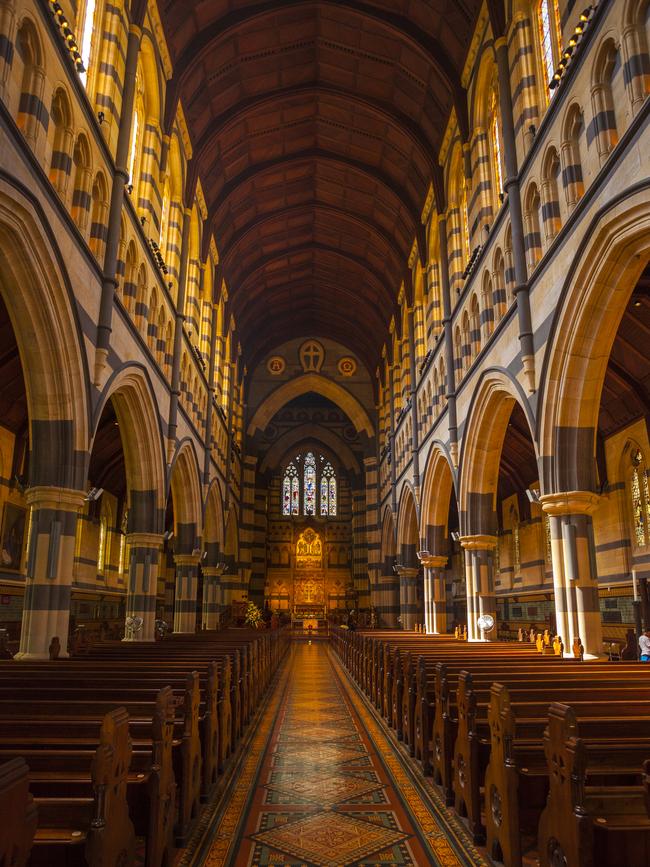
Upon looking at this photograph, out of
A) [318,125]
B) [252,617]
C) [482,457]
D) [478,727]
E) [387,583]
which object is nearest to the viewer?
[478,727]

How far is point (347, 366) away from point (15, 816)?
3613 centimetres

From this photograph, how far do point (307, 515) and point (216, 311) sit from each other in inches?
788

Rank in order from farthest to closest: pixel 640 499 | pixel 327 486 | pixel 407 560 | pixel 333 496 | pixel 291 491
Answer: pixel 327 486, pixel 333 496, pixel 291 491, pixel 407 560, pixel 640 499

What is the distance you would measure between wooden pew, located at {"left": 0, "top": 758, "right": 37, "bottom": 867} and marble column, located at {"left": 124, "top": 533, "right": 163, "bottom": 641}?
13.8 metres

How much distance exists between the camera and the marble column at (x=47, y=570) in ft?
33.3

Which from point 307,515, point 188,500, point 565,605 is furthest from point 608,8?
point 307,515

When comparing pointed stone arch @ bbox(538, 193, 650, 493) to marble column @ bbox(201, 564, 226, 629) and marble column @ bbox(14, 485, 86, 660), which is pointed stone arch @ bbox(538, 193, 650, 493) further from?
marble column @ bbox(201, 564, 226, 629)

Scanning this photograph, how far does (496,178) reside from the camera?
1545 centimetres

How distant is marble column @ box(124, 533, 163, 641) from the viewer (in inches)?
620

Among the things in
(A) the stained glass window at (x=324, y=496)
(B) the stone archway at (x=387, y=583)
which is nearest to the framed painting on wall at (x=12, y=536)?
(B) the stone archway at (x=387, y=583)

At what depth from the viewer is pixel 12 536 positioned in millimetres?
16703

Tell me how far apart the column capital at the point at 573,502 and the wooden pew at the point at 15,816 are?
32.1 ft

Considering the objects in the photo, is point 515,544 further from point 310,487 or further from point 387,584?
point 310,487

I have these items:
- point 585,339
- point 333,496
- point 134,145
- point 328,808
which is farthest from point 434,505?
point 333,496
